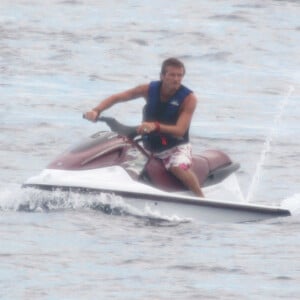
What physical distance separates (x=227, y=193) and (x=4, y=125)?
299 inches

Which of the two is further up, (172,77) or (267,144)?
(172,77)

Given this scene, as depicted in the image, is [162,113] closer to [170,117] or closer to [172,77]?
[170,117]

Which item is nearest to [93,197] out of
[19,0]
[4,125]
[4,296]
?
[4,296]

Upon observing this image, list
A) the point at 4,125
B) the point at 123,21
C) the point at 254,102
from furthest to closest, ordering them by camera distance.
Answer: the point at 123,21, the point at 254,102, the point at 4,125

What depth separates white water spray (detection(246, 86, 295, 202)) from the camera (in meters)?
18.2

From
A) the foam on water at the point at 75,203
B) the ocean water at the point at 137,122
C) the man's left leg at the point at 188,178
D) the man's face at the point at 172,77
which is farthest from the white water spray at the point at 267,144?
the foam on water at the point at 75,203

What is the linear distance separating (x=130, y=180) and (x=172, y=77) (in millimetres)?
1025

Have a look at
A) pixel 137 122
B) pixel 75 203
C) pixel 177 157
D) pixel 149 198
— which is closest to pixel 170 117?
pixel 177 157

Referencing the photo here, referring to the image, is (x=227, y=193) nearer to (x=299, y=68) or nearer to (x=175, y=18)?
(x=299, y=68)

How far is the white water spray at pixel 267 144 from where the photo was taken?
1825 centimetres

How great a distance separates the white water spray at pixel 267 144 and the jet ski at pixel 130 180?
205 centimetres

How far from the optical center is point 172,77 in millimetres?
15008

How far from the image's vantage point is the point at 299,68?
1251 inches

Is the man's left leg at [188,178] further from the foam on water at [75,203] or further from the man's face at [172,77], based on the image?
the man's face at [172,77]
